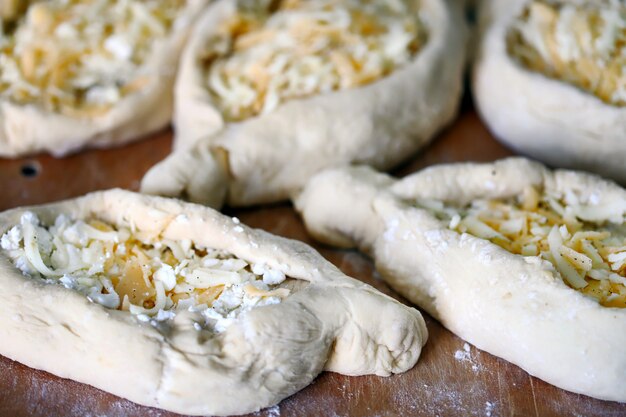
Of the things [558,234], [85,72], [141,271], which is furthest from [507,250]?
[85,72]

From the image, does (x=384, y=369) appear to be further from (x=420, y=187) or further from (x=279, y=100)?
(x=279, y=100)

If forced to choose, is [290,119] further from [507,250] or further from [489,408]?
[489,408]

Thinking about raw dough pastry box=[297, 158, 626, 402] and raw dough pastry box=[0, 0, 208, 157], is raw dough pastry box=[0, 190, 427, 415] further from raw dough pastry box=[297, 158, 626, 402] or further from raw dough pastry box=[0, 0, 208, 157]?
raw dough pastry box=[0, 0, 208, 157]

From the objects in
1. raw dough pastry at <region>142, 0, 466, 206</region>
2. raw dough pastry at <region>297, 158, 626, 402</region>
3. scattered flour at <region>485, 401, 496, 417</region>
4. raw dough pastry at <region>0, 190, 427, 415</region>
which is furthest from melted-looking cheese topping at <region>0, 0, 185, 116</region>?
scattered flour at <region>485, 401, 496, 417</region>

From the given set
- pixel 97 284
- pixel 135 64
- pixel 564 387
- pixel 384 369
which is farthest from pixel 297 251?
pixel 135 64

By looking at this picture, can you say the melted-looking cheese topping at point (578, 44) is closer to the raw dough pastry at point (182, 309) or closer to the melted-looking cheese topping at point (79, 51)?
the raw dough pastry at point (182, 309)

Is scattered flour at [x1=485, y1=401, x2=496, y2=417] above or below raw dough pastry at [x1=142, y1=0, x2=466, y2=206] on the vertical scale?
below
